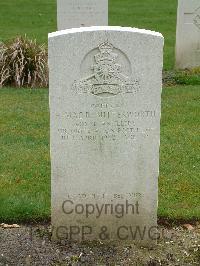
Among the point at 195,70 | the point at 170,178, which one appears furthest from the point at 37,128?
the point at 195,70

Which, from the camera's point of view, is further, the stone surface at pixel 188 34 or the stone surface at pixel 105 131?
the stone surface at pixel 188 34

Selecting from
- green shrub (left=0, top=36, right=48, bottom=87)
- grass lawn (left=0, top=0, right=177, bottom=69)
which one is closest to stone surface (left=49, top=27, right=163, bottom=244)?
green shrub (left=0, top=36, right=48, bottom=87)

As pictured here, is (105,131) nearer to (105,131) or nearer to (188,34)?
(105,131)

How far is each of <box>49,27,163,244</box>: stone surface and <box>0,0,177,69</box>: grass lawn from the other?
32.2 feet

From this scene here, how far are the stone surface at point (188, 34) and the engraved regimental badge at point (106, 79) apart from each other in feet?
25.4

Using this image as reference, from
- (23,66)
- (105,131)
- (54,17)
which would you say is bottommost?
(105,131)

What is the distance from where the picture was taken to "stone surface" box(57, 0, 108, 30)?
12.0 meters

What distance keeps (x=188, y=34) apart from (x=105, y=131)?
25.9 ft

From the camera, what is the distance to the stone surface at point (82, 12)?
39.5ft

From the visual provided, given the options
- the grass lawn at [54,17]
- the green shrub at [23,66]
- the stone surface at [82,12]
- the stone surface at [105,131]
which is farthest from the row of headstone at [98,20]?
the stone surface at [105,131]

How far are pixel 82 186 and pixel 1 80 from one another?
21.2 feet

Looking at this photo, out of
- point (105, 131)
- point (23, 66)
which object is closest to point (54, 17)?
point (23, 66)

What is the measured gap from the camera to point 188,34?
12.0 meters

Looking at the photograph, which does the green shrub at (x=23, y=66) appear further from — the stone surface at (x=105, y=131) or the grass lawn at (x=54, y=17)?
the stone surface at (x=105, y=131)
